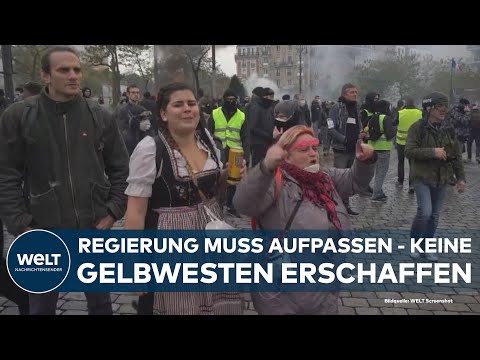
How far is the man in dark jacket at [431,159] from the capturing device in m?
4.90

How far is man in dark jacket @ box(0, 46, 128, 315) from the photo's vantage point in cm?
276

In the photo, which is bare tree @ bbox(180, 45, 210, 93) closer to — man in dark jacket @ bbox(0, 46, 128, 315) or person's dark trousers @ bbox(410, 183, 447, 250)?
man in dark jacket @ bbox(0, 46, 128, 315)

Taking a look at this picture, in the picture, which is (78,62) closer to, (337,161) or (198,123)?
(198,123)

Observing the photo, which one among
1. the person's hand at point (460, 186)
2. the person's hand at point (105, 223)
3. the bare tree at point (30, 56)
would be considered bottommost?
the person's hand at point (460, 186)

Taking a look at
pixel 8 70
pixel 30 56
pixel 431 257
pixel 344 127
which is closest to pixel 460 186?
pixel 431 257

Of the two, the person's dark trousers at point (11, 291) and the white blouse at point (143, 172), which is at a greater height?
the white blouse at point (143, 172)

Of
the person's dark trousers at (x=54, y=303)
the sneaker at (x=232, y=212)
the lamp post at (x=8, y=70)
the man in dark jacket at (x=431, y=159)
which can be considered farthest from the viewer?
the sneaker at (x=232, y=212)

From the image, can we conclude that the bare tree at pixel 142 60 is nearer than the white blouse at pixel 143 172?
No

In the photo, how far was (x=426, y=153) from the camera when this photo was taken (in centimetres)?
484

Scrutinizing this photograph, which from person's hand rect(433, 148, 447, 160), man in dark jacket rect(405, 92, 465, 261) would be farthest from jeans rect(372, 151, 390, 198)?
person's hand rect(433, 148, 447, 160)

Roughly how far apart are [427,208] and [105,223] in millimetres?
3406

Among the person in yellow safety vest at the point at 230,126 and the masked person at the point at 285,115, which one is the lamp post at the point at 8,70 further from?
the masked person at the point at 285,115

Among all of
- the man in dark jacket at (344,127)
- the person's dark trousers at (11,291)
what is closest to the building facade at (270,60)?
the man in dark jacket at (344,127)

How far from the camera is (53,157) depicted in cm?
280
